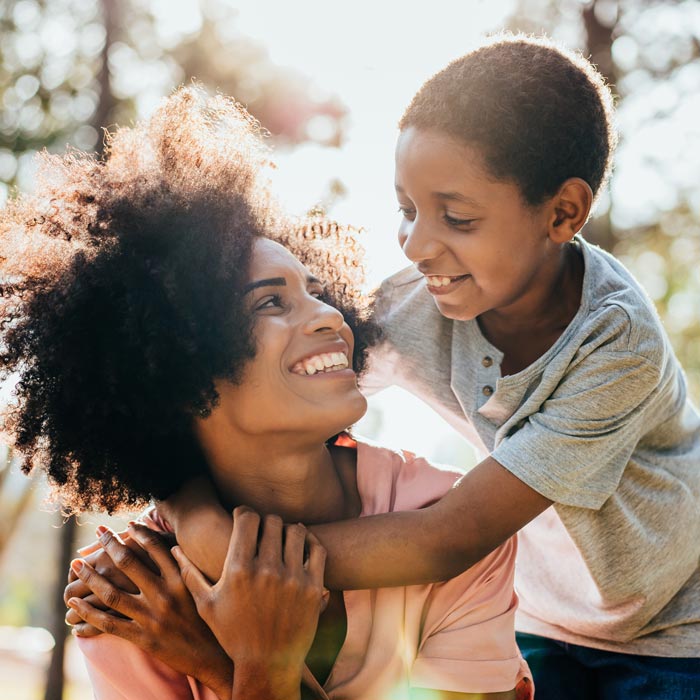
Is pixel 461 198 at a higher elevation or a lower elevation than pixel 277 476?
higher

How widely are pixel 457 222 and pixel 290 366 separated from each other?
634 millimetres

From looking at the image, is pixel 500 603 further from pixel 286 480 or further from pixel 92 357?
pixel 92 357

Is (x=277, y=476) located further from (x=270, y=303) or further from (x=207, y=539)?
(x=270, y=303)

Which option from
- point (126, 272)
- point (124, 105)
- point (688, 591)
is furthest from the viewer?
point (124, 105)

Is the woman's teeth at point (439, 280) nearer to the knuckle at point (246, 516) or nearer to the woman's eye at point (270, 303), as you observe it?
the woman's eye at point (270, 303)

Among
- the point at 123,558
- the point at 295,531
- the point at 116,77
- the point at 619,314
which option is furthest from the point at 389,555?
the point at 116,77

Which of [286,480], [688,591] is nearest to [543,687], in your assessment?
[688,591]

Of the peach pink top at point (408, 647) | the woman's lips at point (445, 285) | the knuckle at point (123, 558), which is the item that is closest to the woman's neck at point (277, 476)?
the peach pink top at point (408, 647)

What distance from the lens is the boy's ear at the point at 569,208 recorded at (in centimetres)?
252

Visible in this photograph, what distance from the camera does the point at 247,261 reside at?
2.42m

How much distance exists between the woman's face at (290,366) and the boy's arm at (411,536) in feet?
0.92

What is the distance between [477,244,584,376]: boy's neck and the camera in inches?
104

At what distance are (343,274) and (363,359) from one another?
0.30 meters

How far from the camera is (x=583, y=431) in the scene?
2338 mm
